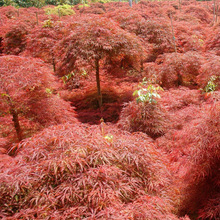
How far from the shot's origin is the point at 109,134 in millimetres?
1997

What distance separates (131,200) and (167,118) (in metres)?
2.54

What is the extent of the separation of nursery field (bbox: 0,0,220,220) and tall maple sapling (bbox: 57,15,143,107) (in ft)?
0.09

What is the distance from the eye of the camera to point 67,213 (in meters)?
1.28

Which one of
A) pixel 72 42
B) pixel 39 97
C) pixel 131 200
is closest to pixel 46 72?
pixel 39 97

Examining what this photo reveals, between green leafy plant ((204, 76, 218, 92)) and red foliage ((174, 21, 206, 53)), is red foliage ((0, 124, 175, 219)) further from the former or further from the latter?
red foliage ((174, 21, 206, 53))

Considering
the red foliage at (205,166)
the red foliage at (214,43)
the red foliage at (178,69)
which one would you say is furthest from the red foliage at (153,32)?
the red foliage at (205,166)

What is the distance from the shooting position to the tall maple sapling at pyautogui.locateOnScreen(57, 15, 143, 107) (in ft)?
15.3

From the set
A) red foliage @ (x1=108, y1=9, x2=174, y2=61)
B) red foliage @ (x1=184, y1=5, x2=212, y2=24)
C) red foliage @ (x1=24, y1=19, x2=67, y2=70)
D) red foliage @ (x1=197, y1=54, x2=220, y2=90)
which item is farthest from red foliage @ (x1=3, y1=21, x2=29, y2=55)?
red foliage @ (x1=184, y1=5, x2=212, y2=24)

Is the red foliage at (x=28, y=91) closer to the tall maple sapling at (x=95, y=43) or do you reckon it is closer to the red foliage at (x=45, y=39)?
the tall maple sapling at (x=95, y=43)

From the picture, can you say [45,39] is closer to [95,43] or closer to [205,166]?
[95,43]

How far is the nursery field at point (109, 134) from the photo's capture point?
1.40 m

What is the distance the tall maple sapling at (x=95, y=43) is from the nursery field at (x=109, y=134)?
0.03 metres

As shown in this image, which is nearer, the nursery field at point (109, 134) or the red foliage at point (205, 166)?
the nursery field at point (109, 134)

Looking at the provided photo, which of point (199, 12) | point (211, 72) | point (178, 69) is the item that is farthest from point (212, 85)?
point (199, 12)
